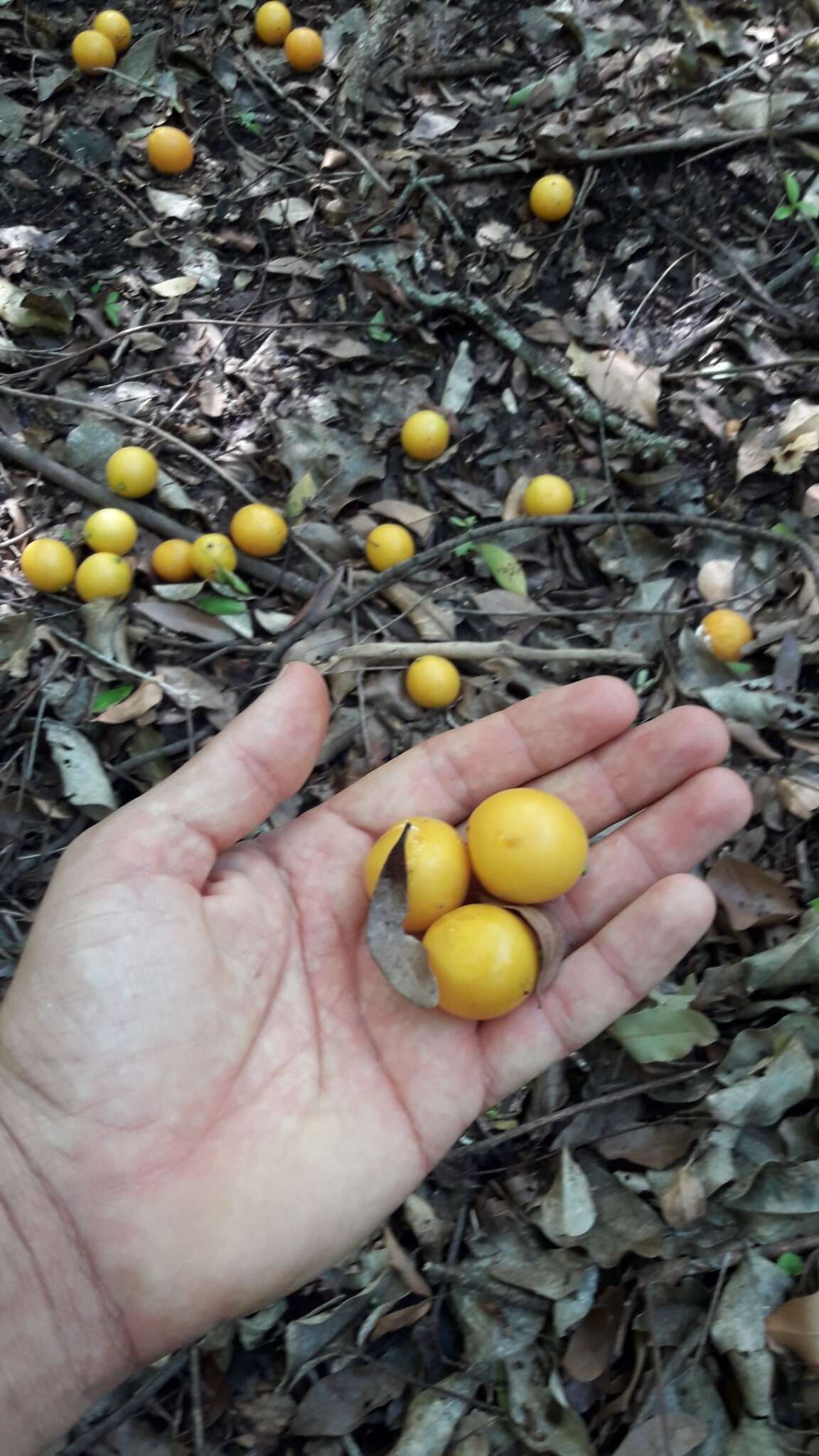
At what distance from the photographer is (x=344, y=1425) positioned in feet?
8.92

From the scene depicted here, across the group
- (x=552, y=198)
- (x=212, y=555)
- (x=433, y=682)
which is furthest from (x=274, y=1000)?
(x=552, y=198)

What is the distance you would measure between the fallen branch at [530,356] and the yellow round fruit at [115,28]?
2.09 metres

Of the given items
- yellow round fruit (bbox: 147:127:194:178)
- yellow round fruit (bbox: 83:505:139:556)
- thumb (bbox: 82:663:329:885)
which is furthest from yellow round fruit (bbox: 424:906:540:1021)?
yellow round fruit (bbox: 147:127:194:178)

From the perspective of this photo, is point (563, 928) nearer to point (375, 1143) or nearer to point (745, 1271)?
point (375, 1143)

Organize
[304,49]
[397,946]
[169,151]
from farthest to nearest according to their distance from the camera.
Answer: [304,49]
[169,151]
[397,946]

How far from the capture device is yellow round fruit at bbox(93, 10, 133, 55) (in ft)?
17.2

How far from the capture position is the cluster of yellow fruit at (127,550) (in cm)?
393

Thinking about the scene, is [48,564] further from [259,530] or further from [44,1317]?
[44,1317]

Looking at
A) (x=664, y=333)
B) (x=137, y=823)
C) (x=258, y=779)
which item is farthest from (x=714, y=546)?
(x=137, y=823)

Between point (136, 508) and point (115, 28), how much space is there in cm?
316

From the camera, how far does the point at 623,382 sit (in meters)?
4.34

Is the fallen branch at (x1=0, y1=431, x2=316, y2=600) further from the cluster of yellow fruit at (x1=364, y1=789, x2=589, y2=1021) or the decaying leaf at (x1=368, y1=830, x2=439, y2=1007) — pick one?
the decaying leaf at (x1=368, y1=830, x2=439, y2=1007)

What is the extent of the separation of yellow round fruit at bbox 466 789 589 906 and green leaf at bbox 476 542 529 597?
1620 millimetres

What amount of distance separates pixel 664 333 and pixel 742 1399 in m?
4.22
